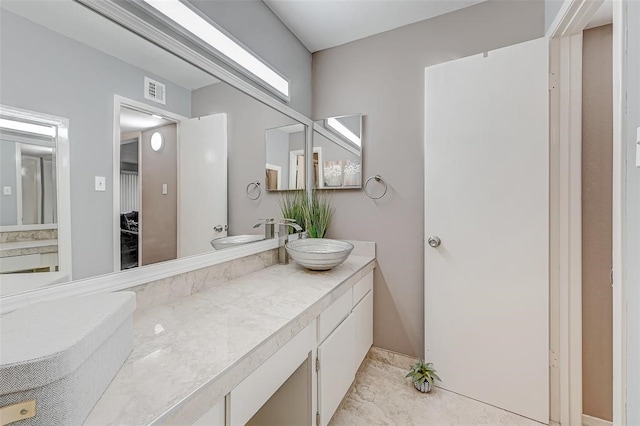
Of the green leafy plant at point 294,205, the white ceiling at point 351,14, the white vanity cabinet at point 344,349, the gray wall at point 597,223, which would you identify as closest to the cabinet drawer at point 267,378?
the white vanity cabinet at point 344,349

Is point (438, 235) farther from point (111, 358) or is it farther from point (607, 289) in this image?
point (111, 358)

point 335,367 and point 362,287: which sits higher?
point 362,287

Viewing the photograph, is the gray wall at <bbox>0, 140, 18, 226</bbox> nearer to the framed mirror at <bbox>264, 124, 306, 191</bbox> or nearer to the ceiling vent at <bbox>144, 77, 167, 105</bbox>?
the ceiling vent at <bbox>144, 77, 167, 105</bbox>

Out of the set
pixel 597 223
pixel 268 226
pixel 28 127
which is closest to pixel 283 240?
pixel 268 226

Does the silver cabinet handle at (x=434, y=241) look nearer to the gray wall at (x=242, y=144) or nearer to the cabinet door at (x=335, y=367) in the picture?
the cabinet door at (x=335, y=367)

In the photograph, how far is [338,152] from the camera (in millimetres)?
2021

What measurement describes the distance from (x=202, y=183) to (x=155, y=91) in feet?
1.41

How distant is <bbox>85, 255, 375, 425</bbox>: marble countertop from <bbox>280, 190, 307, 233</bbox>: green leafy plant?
0.61m

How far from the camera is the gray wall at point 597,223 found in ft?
4.33

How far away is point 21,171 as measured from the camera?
0.75 m

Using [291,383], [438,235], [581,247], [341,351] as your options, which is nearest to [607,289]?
[581,247]

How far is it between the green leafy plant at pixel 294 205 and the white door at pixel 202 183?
51cm

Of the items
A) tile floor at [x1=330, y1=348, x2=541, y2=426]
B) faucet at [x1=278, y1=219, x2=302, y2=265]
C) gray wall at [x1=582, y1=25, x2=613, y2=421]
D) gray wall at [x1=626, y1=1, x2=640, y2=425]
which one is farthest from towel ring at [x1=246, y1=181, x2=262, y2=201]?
gray wall at [x1=582, y1=25, x2=613, y2=421]

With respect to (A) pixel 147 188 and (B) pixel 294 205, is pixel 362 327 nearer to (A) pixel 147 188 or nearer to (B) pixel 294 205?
(B) pixel 294 205
